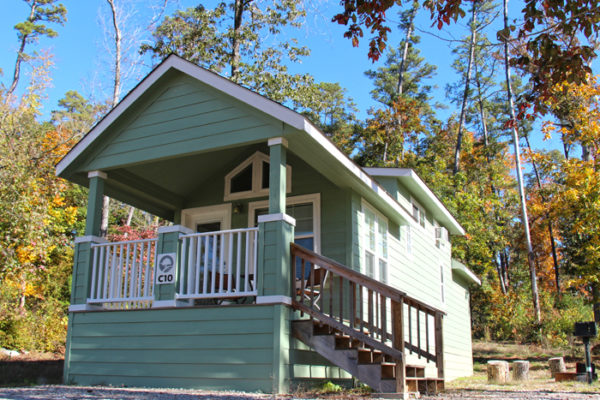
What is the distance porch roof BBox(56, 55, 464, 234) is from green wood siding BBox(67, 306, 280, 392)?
7.35 feet

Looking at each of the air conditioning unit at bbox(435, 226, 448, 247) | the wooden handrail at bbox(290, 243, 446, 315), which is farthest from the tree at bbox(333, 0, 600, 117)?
the air conditioning unit at bbox(435, 226, 448, 247)

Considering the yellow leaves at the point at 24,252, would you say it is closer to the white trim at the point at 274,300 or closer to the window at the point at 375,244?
the window at the point at 375,244

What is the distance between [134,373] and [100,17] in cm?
1878

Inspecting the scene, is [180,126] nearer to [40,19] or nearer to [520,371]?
[520,371]

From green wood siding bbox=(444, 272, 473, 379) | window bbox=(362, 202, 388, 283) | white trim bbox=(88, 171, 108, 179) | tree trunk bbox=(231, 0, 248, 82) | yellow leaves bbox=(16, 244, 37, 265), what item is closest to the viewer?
white trim bbox=(88, 171, 108, 179)

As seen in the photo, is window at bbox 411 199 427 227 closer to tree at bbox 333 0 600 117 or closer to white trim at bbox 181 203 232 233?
white trim at bbox 181 203 232 233

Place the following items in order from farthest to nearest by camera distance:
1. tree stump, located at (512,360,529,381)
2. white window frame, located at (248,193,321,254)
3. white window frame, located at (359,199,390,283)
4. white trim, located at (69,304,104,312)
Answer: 1. tree stump, located at (512,360,529,381)
2. white window frame, located at (359,199,390,283)
3. white window frame, located at (248,193,321,254)
4. white trim, located at (69,304,104,312)

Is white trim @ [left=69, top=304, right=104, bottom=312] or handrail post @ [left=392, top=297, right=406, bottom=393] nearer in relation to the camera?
handrail post @ [left=392, top=297, right=406, bottom=393]

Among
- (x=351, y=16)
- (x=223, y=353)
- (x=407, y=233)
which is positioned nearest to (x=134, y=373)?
(x=223, y=353)

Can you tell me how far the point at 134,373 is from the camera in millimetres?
7348

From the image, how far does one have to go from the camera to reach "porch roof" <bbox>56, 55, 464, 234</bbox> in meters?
7.28

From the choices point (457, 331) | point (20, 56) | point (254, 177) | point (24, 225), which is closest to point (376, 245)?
point (254, 177)

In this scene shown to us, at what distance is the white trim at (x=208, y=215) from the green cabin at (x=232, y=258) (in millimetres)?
27

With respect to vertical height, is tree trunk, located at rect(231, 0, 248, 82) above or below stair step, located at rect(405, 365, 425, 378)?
above
